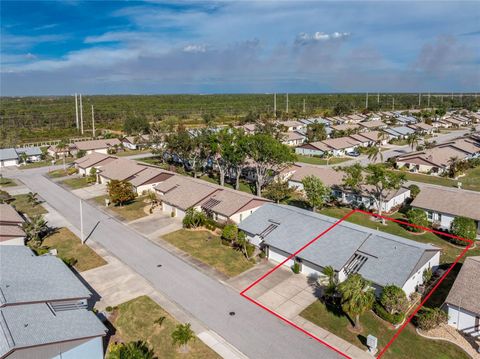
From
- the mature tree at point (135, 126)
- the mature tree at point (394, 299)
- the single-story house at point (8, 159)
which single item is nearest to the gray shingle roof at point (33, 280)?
the mature tree at point (394, 299)

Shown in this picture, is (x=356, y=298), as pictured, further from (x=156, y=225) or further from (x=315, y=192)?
(x=156, y=225)

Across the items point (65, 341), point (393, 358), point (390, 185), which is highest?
point (390, 185)

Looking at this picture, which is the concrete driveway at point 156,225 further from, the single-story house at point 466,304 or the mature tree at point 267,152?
the single-story house at point 466,304

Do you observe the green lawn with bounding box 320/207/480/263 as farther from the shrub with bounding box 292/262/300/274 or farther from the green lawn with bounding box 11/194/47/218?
the green lawn with bounding box 11/194/47/218

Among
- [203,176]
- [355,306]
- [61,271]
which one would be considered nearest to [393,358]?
[355,306]

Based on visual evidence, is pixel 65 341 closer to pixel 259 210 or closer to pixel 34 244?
pixel 34 244

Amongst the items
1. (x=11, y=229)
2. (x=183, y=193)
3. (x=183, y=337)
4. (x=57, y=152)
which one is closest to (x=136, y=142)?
(x=57, y=152)
